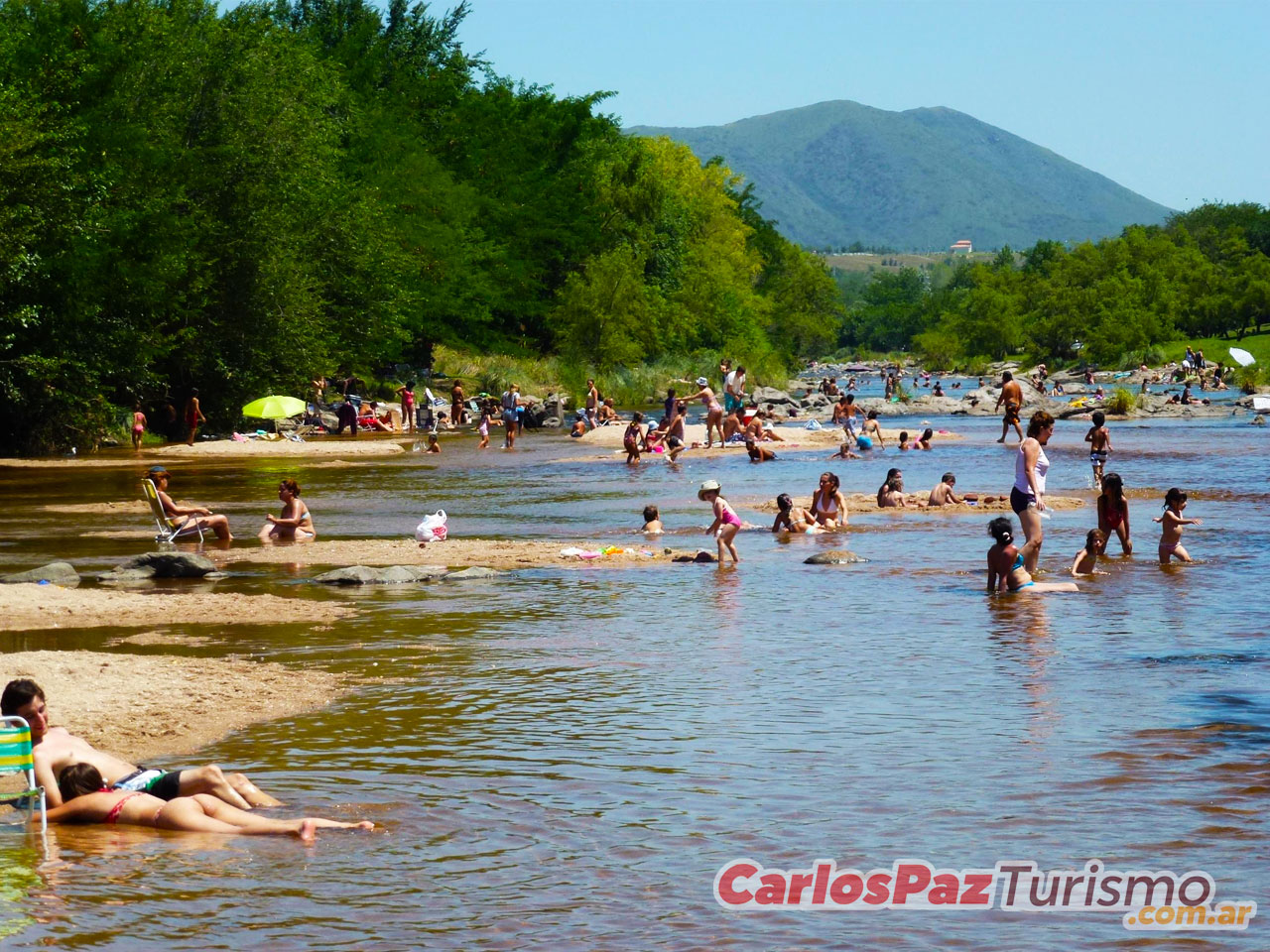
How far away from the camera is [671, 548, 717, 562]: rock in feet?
67.5

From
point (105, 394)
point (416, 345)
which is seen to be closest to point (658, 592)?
point (105, 394)

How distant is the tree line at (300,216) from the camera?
39.5 meters

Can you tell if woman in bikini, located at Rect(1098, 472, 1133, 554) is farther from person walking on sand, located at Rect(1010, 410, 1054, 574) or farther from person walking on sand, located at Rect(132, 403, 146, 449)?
person walking on sand, located at Rect(132, 403, 146, 449)

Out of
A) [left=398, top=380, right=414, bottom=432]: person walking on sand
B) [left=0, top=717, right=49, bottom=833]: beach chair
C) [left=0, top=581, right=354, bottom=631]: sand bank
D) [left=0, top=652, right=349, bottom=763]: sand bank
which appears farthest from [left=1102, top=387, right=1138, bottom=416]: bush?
[left=0, top=717, right=49, bottom=833]: beach chair

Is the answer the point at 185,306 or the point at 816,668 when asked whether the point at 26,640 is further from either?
the point at 185,306

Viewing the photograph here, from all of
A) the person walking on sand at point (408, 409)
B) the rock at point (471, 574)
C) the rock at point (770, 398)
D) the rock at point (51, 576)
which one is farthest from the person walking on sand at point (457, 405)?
the rock at point (51, 576)

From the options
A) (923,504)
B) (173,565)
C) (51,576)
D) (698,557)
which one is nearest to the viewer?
(51,576)

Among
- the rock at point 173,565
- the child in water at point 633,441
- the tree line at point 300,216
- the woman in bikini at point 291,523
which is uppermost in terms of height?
the tree line at point 300,216

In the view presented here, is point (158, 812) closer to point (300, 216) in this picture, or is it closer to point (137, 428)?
point (137, 428)

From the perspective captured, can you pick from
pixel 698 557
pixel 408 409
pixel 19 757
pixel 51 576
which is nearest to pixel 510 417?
pixel 408 409

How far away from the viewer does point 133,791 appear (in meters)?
8.98

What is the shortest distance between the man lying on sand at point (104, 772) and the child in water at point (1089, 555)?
12540 mm

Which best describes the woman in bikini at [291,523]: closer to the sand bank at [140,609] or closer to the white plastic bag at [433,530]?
the white plastic bag at [433,530]

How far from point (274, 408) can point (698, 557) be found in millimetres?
26434
